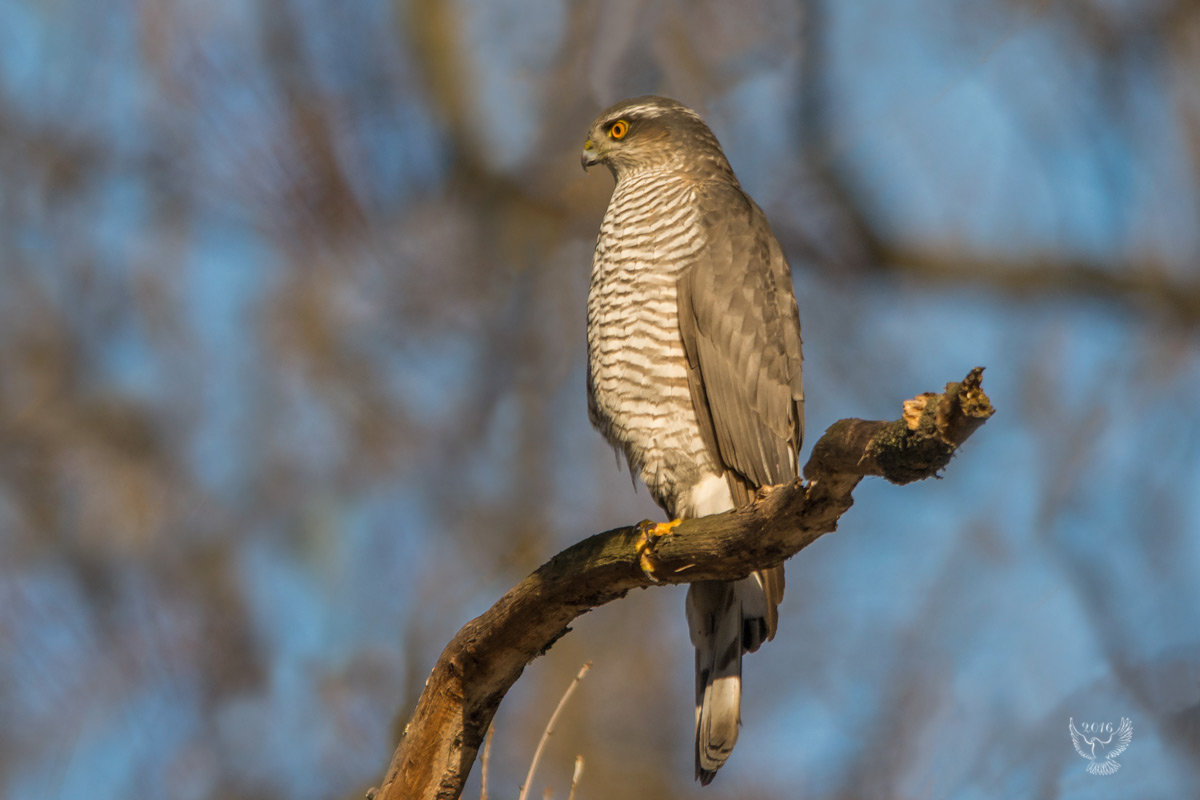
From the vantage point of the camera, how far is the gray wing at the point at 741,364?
4.20 meters

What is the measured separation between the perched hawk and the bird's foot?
0.61 m

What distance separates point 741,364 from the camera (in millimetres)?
4254

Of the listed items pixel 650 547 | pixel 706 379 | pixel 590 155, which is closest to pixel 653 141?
pixel 590 155

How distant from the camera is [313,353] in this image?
9070mm

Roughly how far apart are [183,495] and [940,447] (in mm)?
7326

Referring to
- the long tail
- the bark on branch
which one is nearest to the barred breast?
the long tail

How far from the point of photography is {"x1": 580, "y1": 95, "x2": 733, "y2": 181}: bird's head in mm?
5082

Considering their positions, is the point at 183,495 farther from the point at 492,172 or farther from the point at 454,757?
the point at 454,757

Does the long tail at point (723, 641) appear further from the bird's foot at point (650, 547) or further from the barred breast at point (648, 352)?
the bird's foot at point (650, 547)

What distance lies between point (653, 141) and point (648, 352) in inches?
55.7

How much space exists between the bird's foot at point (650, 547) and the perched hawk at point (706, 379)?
609 mm

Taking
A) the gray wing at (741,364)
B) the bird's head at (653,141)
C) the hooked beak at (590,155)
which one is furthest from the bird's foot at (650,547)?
the hooked beak at (590,155)

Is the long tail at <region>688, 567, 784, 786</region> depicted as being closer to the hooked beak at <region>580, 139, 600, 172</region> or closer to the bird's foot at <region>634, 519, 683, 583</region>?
the bird's foot at <region>634, 519, 683, 583</region>

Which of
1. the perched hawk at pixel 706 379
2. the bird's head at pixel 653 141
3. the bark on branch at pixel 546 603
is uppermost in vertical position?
the bird's head at pixel 653 141
